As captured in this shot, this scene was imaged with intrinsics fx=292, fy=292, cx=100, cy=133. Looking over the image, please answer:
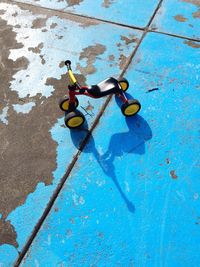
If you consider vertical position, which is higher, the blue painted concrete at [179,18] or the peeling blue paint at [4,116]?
the blue painted concrete at [179,18]

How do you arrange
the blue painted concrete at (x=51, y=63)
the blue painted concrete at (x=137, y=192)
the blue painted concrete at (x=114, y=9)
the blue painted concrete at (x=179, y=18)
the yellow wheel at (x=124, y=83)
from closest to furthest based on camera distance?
the blue painted concrete at (x=137, y=192)
the blue painted concrete at (x=51, y=63)
the yellow wheel at (x=124, y=83)
the blue painted concrete at (x=179, y=18)
the blue painted concrete at (x=114, y=9)

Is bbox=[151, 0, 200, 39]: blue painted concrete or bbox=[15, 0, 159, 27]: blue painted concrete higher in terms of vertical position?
bbox=[151, 0, 200, 39]: blue painted concrete

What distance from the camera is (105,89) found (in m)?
2.46

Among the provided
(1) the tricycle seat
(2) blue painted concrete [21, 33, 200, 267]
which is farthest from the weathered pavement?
(1) the tricycle seat

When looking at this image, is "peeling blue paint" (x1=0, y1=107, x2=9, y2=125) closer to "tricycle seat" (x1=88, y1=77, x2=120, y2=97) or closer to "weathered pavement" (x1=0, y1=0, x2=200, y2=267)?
"weathered pavement" (x1=0, y1=0, x2=200, y2=267)

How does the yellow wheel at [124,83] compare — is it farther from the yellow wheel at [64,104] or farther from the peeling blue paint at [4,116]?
the peeling blue paint at [4,116]

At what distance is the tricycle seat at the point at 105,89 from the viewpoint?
2439 mm

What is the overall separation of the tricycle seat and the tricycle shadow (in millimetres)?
344

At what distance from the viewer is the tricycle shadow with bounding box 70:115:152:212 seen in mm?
2416

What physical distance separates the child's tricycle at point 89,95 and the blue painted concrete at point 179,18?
3.96ft

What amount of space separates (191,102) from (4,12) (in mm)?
2625

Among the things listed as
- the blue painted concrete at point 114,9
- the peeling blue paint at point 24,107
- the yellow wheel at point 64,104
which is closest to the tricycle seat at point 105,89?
the yellow wheel at point 64,104

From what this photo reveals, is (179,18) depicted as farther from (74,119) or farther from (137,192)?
(137,192)

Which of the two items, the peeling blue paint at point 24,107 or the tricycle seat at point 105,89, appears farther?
the peeling blue paint at point 24,107
